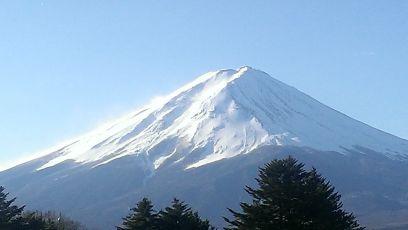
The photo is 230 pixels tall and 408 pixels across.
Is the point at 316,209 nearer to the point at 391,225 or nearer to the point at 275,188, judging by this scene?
the point at 275,188

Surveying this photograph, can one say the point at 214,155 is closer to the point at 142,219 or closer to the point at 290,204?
the point at 142,219

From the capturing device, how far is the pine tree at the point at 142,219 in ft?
64.8

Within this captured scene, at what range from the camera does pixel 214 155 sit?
442ft

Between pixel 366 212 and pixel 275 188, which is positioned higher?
pixel 366 212

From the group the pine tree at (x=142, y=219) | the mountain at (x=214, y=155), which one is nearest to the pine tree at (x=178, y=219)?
the pine tree at (x=142, y=219)

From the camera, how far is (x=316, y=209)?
15023mm

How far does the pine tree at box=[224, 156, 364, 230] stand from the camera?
15.0 metres

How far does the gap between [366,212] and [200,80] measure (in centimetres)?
7940

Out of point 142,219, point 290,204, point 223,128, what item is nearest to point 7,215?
point 142,219

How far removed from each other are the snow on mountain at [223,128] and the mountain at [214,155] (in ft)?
0.79

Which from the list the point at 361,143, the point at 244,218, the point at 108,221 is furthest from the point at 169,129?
the point at 244,218

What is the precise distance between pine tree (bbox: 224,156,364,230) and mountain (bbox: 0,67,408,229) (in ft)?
260

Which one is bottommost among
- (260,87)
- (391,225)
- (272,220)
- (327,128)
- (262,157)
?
(272,220)

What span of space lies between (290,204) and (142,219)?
5914mm
